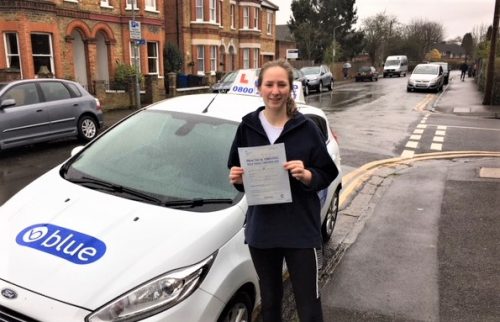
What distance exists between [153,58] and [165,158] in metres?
23.6

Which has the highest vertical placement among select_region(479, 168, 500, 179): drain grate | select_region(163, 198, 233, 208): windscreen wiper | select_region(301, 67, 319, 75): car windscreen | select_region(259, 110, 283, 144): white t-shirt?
select_region(259, 110, 283, 144): white t-shirt

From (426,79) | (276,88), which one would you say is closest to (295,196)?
(276,88)

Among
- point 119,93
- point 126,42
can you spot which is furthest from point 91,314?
point 126,42

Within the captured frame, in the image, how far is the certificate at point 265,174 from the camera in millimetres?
2477

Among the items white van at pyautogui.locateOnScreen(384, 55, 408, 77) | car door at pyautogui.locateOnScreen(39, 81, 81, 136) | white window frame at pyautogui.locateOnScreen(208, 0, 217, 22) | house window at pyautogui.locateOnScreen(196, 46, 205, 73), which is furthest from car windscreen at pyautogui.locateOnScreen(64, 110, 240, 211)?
white van at pyautogui.locateOnScreen(384, 55, 408, 77)

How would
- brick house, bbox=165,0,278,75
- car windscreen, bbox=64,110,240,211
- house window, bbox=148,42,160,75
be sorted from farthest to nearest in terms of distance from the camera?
brick house, bbox=165,0,278,75, house window, bbox=148,42,160,75, car windscreen, bbox=64,110,240,211

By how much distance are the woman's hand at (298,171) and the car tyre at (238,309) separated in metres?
0.90

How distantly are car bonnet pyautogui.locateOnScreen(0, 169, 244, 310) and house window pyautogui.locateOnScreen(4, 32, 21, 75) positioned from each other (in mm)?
17503

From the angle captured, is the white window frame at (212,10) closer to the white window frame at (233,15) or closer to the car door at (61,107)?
the white window frame at (233,15)

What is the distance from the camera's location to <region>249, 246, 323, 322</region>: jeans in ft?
8.80

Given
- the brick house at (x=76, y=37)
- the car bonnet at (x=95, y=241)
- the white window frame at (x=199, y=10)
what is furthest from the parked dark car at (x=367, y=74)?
the car bonnet at (x=95, y=241)

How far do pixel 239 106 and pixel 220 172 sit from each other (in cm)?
93

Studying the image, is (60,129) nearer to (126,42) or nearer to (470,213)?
(470,213)

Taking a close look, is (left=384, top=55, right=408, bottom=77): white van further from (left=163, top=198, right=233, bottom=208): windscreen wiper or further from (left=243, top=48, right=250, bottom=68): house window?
(left=163, top=198, right=233, bottom=208): windscreen wiper
